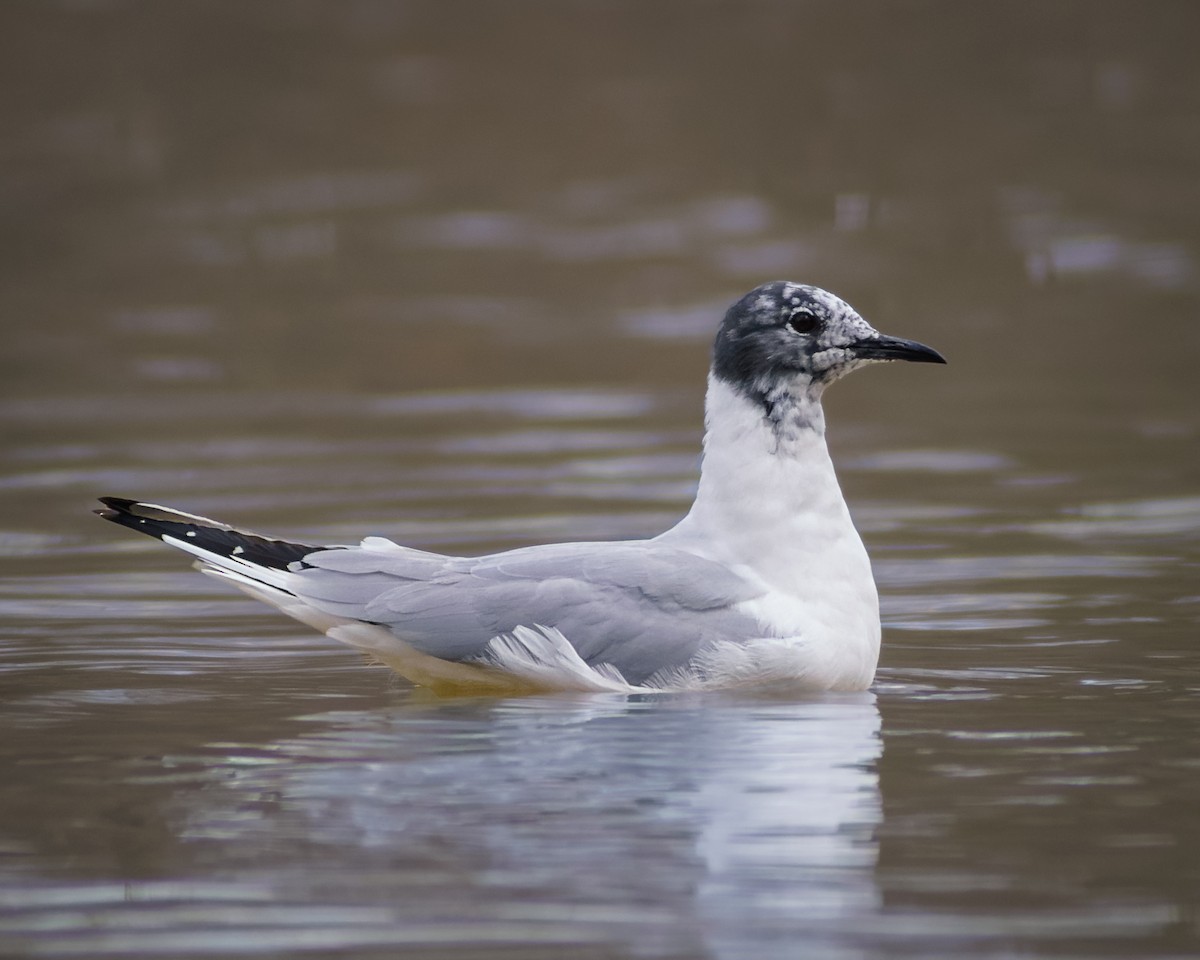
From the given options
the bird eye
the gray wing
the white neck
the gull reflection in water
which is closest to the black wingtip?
the gray wing

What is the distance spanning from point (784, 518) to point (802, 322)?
0.71 m

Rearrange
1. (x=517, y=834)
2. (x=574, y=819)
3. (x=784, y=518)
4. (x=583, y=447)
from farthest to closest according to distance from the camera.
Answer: (x=583, y=447) → (x=784, y=518) → (x=574, y=819) → (x=517, y=834)

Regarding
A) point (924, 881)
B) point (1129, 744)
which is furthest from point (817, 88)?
point (924, 881)

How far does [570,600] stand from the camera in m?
7.46

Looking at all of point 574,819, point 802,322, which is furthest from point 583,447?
point 574,819

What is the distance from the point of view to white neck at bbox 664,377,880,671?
296 inches

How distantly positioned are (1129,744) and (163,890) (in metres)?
3.11

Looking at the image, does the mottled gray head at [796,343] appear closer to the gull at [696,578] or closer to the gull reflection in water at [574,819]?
the gull at [696,578]

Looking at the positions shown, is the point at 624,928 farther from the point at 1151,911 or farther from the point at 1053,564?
the point at 1053,564

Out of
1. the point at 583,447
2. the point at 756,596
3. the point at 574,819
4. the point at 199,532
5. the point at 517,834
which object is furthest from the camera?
the point at 583,447

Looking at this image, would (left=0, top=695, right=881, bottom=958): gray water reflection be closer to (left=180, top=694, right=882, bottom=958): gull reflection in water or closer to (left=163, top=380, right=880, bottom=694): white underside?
(left=180, top=694, right=882, bottom=958): gull reflection in water

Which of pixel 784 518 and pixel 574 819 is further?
pixel 784 518

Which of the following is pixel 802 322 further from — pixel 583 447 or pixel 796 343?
pixel 583 447

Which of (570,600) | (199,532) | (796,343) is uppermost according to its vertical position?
(796,343)
